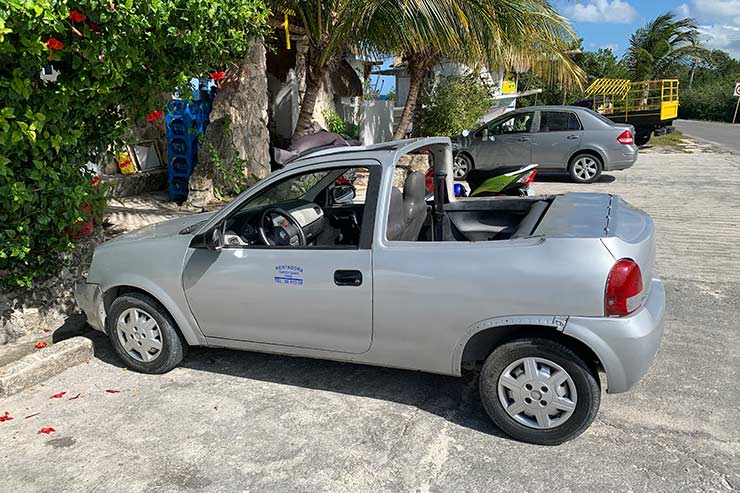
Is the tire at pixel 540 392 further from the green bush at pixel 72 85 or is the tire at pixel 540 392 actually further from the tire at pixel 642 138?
the tire at pixel 642 138

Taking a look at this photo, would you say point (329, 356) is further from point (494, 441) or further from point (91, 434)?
point (91, 434)

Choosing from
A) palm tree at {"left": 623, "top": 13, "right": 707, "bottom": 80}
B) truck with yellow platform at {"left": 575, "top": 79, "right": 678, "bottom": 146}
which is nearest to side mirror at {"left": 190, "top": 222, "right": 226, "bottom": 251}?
truck with yellow platform at {"left": 575, "top": 79, "right": 678, "bottom": 146}

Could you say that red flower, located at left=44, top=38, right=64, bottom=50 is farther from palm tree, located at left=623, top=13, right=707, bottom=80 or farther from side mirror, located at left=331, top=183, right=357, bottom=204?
palm tree, located at left=623, top=13, right=707, bottom=80

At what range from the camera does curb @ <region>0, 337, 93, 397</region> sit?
399 centimetres

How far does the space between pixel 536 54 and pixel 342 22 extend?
6.14m

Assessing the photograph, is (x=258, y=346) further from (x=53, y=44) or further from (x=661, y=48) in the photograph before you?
(x=661, y=48)

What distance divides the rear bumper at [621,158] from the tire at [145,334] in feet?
34.5

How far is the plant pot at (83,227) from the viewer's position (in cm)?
509

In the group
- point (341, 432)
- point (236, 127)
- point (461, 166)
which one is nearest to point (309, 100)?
point (236, 127)

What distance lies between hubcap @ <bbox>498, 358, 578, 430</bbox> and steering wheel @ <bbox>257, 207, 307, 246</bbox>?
5.54 feet

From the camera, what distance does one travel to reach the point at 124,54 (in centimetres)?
404

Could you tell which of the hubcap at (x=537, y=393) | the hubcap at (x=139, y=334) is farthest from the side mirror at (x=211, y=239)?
the hubcap at (x=537, y=393)

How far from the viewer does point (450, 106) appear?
1483 centimetres

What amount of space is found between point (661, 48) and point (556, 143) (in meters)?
20.7
